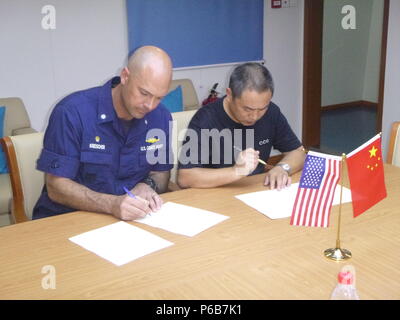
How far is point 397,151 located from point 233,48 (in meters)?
2.46

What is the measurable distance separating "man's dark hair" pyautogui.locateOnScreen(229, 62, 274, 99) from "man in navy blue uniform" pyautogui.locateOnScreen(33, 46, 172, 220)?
32cm

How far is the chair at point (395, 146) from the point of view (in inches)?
96.6

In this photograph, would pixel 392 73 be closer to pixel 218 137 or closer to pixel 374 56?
pixel 218 137

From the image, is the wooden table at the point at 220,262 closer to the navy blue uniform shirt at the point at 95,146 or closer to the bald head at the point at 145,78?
the navy blue uniform shirt at the point at 95,146

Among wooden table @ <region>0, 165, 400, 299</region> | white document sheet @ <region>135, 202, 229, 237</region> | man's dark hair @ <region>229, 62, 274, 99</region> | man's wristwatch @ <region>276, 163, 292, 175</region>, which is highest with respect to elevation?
man's dark hair @ <region>229, 62, 274, 99</region>

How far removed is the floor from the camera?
5.73 metres

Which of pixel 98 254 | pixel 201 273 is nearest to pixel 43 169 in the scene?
pixel 98 254

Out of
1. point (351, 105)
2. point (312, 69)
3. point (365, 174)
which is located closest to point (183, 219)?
point (365, 174)

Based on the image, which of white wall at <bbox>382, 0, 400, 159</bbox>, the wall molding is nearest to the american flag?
white wall at <bbox>382, 0, 400, 159</bbox>

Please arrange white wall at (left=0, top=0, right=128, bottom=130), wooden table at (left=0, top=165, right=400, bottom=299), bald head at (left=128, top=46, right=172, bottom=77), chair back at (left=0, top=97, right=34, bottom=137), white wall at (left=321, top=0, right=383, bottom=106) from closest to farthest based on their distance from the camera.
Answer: wooden table at (left=0, top=165, right=400, bottom=299) → bald head at (left=128, top=46, right=172, bottom=77) → chair back at (left=0, top=97, right=34, bottom=137) → white wall at (left=0, top=0, right=128, bottom=130) → white wall at (left=321, top=0, right=383, bottom=106)

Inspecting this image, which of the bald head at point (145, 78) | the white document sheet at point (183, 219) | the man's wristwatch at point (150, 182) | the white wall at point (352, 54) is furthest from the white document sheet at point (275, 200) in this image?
the white wall at point (352, 54)

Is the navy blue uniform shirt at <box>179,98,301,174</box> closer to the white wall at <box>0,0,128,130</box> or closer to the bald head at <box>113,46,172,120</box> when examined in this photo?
the bald head at <box>113,46,172,120</box>

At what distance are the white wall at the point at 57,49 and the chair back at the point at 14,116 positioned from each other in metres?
0.18

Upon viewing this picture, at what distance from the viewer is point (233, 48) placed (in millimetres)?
4629
